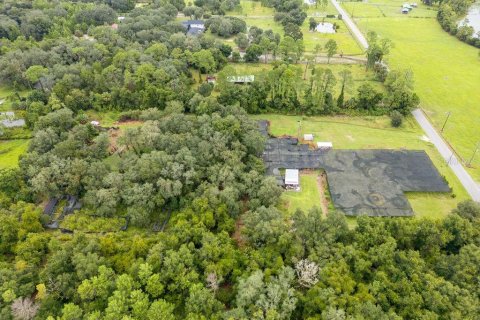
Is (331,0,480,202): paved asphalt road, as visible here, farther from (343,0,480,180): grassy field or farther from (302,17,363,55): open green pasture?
(302,17,363,55): open green pasture

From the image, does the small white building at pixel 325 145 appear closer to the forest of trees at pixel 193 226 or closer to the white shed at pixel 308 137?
the white shed at pixel 308 137

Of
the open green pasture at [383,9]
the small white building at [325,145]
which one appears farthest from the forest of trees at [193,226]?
the open green pasture at [383,9]

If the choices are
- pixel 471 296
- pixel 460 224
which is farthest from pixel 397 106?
pixel 471 296

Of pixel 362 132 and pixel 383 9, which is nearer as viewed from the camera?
pixel 362 132

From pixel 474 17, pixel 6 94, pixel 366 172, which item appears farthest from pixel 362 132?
pixel 474 17

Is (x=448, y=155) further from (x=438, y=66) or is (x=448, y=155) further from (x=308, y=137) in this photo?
(x=438, y=66)

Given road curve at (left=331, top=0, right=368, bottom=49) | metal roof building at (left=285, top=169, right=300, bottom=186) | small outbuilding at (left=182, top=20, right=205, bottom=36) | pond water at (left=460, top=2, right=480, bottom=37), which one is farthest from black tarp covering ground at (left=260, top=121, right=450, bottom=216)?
pond water at (left=460, top=2, right=480, bottom=37)
